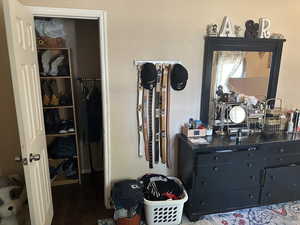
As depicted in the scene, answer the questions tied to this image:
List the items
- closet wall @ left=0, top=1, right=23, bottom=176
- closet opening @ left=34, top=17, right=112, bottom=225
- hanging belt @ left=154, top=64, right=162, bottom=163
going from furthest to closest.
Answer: closet opening @ left=34, top=17, right=112, bottom=225 → hanging belt @ left=154, top=64, right=162, bottom=163 → closet wall @ left=0, top=1, right=23, bottom=176

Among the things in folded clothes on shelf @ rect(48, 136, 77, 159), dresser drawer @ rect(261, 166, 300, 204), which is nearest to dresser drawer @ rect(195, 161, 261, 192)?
dresser drawer @ rect(261, 166, 300, 204)

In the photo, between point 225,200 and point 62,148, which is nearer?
point 225,200

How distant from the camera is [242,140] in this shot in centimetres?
232

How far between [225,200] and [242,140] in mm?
640

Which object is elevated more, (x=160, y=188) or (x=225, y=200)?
(x=160, y=188)

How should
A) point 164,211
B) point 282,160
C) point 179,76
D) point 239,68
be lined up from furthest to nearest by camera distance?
point 239,68
point 282,160
point 179,76
point 164,211

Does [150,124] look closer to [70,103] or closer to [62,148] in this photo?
[70,103]

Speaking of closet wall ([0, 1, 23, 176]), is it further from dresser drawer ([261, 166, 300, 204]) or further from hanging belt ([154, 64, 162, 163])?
dresser drawer ([261, 166, 300, 204])

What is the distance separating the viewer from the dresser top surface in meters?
2.18

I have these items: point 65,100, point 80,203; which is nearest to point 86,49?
point 65,100

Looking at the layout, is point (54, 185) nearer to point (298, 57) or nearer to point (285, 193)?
point (285, 193)

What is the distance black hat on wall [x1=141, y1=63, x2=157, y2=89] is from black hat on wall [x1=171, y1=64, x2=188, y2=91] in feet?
0.66

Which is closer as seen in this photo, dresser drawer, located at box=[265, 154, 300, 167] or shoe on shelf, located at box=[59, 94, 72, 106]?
dresser drawer, located at box=[265, 154, 300, 167]

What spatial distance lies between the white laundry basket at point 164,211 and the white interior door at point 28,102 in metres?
0.92
